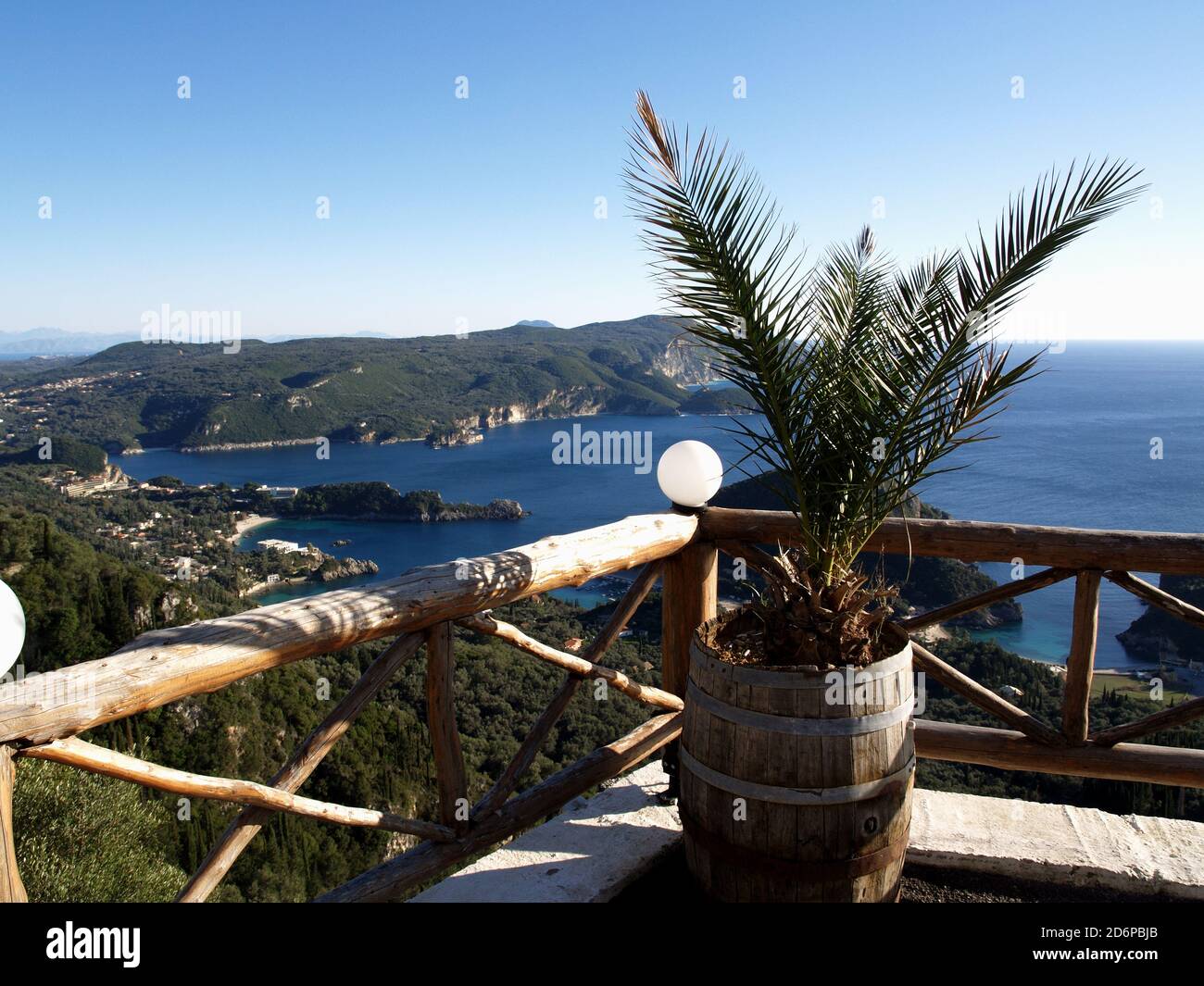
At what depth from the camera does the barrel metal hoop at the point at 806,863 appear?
166 centimetres

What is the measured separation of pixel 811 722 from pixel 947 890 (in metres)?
0.99

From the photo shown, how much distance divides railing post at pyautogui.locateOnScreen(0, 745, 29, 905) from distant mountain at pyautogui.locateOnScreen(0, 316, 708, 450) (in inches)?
2155

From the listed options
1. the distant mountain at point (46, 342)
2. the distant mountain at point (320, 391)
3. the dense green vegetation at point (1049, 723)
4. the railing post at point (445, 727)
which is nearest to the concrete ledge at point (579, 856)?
the railing post at point (445, 727)

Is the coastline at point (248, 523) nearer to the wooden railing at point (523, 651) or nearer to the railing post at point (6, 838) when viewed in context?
the wooden railing at point (523, 651)

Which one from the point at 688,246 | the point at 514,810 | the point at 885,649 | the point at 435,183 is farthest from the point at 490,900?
the point at 435,183

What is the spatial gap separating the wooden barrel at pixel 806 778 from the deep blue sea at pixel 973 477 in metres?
15.0

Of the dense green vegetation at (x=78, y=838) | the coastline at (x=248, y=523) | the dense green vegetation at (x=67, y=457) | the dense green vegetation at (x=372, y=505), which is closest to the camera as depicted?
the dense green vegetation at (x=78, y=838)

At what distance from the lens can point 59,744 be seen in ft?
3.83

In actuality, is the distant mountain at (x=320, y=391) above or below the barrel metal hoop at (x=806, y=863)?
A: above

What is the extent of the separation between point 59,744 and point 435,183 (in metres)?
27.5

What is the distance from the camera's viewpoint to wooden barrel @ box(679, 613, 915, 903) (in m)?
1.64

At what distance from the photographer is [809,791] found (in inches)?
64.2

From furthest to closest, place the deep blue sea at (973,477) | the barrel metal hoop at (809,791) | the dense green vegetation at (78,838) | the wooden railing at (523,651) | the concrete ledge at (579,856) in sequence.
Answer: the deep blue sea at (973,477)
the dense green vegetation at (78,838)
the concrete ledge at (579,856)
the barrel metal hoop at (809,791)
the wooden railing at (523,651)

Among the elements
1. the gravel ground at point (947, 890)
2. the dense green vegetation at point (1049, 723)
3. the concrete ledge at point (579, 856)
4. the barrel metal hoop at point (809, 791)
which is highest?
the barrel metal hoop at point (809, 791)
